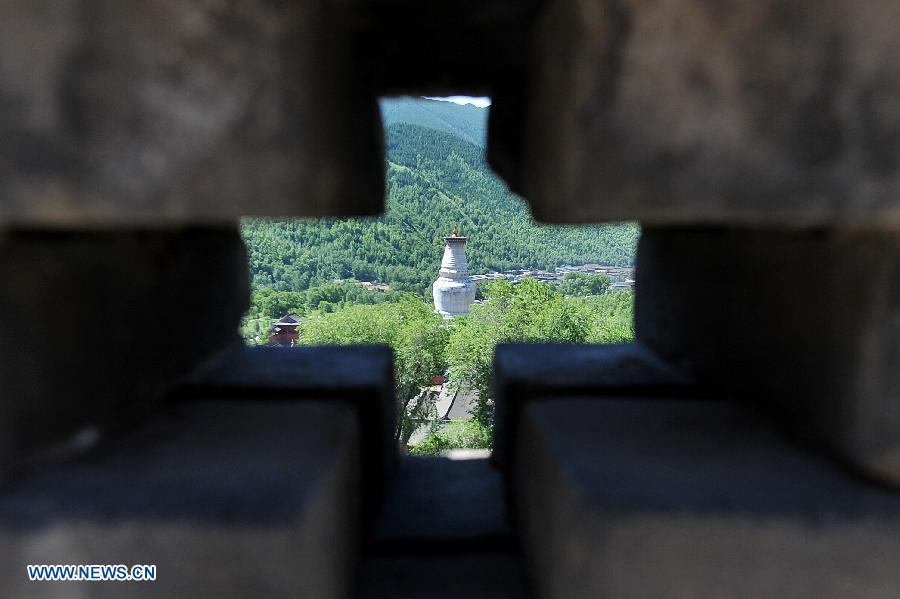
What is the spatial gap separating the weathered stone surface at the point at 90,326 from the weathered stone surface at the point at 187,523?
8 cm

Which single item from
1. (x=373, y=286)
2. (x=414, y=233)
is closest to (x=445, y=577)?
(x=373, y=286)

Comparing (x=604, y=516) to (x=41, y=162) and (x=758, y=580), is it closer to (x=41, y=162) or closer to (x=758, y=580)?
(x=758, y=580)

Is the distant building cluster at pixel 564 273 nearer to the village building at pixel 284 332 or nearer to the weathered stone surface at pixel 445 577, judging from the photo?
the village building at pixel 284 332

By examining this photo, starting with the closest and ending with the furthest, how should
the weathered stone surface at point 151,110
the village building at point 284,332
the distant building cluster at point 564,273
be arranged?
the weathered stone surface at point 151,110, the village building at point 284,332, the distant building cluster at point 564,273

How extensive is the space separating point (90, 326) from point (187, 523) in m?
0.36

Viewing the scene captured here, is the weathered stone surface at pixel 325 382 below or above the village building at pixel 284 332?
above

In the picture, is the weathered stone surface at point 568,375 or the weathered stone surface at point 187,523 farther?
the weathered stone surface at point 568,375

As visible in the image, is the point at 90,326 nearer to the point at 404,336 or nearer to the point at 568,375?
the point at 568,375

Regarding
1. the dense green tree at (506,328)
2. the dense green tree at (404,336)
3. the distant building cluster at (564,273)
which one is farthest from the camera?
the distant building cluster at (564,273)

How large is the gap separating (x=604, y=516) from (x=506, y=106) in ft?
3.23

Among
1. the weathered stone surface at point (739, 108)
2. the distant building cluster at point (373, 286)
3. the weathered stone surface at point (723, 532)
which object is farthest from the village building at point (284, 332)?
the weathered stone surface at point (739, 108)

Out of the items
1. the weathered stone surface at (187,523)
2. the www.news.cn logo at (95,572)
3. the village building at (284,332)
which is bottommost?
the village building at (284,332)

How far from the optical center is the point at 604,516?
0.73 meters

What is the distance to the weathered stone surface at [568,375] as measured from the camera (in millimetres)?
1232
